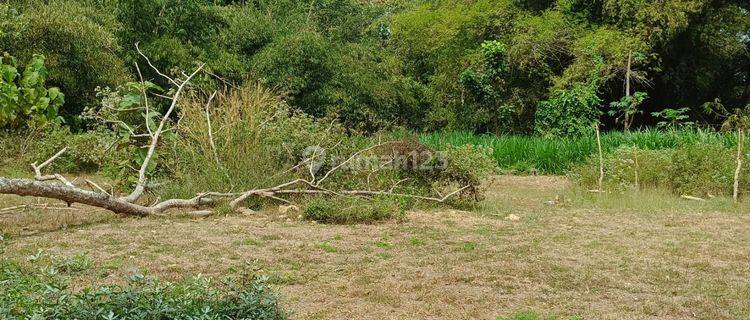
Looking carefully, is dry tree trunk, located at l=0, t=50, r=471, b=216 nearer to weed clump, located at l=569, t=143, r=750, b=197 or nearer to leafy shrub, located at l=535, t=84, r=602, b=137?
weed clump, located at l=569, t=143, r=750, b=197

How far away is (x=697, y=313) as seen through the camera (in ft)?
13.3

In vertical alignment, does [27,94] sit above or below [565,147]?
above

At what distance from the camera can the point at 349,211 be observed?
24.0ft

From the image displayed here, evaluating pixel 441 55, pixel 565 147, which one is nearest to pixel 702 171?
pixel 565 147

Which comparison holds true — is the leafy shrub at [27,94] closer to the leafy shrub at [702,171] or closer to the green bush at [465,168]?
the green bush at [465,168]

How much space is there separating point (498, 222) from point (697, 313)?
11.2 feet

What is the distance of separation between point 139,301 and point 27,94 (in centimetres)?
754

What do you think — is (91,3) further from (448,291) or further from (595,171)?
(448,291)

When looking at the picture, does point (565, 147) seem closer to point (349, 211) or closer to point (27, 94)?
point (349, 211)

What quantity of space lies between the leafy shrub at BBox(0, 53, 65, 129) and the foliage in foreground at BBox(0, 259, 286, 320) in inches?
252

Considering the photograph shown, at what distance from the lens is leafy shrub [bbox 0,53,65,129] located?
363 inches

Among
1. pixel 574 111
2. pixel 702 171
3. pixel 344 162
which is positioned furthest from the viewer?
pixel 574 111

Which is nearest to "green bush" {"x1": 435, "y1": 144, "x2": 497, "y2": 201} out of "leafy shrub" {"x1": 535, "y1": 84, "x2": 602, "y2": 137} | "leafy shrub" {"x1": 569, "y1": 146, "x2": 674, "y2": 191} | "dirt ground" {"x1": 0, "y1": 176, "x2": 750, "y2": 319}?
"dirt ground" {"x1": 0, "y1": 176, "x2": 750, "y2": 319}

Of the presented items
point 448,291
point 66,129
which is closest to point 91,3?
point 66,129
